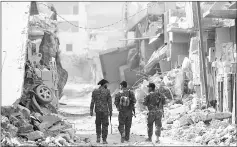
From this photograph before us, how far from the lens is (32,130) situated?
9633 mm

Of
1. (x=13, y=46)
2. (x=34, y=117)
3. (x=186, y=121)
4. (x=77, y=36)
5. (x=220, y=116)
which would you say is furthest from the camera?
(x=77, y=36)

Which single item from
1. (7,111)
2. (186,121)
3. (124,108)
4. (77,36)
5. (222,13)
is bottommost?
(186,121)

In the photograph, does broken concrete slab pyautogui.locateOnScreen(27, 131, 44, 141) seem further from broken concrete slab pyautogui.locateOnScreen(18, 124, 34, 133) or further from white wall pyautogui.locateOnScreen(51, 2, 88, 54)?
white wall pyautogui.locateOnScreen(51, 2, 88, 54)

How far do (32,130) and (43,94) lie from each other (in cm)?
250

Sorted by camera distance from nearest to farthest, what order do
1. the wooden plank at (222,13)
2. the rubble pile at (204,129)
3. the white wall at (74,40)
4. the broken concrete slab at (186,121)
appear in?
1. the rubble pile at (204,129)
2. the broken concrete slab at (186,121)
3. the wooden plank at (222,13)
4. the white wall at (74,40)

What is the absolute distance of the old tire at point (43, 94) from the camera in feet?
39.1

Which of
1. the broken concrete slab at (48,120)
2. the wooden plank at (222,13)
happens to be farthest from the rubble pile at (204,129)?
the wooden plank at (222,13)

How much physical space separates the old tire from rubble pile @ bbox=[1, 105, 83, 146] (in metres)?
0.94

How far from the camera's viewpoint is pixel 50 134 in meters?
10.1

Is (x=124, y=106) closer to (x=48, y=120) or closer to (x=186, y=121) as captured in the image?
(x=48, y=120)

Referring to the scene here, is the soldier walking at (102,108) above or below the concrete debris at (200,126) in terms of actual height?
above

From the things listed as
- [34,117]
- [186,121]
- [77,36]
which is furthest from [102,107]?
[77,36]

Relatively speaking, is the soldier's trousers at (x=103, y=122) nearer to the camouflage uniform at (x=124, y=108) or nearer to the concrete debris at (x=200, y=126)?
the camouflage uniform at (x=124, y=108)

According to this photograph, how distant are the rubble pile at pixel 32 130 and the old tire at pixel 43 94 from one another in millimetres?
937
